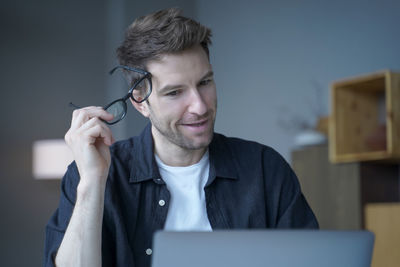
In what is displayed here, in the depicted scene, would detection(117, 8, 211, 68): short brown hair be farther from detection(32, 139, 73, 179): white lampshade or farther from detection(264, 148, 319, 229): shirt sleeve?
detection(32, 139, 73, 179): white lampshade

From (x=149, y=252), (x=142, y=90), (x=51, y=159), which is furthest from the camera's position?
(x=51, y=159)

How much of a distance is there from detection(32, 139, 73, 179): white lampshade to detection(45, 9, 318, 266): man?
246 cm

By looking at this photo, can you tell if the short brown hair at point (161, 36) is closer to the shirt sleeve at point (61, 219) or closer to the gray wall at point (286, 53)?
the shirt sleeve at point (61, 219)

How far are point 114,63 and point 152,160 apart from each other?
10.9 ft

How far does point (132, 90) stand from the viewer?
5.62 feet

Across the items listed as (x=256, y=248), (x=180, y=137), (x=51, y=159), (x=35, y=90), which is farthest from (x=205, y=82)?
(x=35, y=90)

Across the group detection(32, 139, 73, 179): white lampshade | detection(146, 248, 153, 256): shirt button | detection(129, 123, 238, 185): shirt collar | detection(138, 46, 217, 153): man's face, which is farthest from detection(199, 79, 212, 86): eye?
detection(32, 139, 73, 179): white lampshade

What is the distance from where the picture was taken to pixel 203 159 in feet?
6.13

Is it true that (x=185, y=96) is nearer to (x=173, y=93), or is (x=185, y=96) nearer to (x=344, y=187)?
(x=173, y=93)

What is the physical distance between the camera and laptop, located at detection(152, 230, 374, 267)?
3.18 ft

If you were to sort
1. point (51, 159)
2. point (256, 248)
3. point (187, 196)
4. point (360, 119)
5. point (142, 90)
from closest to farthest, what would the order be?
point (256, 248) < point (187, 196) < point (142, 90) < point (360, 119) < point (51, 159)

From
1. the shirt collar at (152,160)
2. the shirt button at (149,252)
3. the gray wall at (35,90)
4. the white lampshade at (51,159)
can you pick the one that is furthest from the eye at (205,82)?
the gray wall at (35,90)

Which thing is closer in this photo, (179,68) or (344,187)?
(179,68)

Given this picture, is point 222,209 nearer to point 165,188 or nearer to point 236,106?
point 165,188
